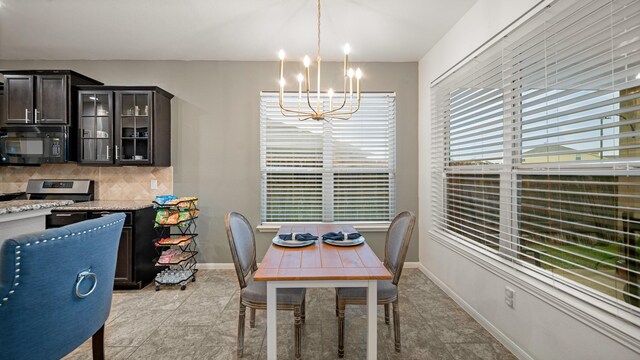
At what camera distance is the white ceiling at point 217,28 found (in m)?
2.62

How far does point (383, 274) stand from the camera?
160 centimetres

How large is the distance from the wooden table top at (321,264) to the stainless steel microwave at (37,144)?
10.2 ft

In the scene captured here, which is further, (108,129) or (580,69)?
(108,129)

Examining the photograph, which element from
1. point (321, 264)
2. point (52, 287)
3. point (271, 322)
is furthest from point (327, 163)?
point (52, 287)

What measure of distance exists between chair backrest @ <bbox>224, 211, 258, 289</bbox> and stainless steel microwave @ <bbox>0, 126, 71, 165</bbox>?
2647 millimetres

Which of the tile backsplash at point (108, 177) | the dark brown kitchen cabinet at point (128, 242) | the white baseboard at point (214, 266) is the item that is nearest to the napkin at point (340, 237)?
the white baseboard at point (214, 266)

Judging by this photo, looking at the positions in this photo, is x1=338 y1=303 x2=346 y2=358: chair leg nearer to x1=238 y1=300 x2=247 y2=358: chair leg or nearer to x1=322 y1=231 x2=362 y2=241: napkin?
x1=322 y1=231 x2=362 y2=241: napkin

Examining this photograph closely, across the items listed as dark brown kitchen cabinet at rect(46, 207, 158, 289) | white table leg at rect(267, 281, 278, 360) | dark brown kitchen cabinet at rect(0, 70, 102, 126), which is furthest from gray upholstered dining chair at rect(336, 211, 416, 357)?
dark brown kitchen cabinet at rect(0, 70, 102, 126)

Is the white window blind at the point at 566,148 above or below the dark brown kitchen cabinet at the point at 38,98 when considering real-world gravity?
below

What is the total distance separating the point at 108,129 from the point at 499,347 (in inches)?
174

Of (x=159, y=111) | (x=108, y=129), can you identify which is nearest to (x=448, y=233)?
(x=159, y=111)

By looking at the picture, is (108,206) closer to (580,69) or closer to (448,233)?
(448,233)

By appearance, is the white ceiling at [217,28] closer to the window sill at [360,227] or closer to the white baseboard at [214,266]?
the window sill at [360,227]

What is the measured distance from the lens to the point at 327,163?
12.7ft
